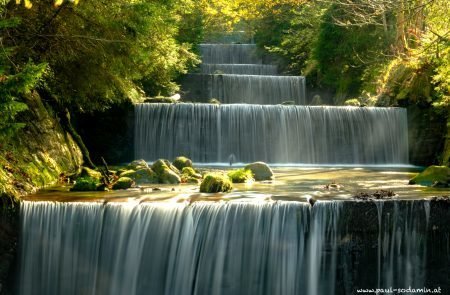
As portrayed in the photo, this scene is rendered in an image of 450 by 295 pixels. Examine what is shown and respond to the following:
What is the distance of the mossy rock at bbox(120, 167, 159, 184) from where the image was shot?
1459cm

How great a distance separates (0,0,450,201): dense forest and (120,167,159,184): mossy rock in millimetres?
1960

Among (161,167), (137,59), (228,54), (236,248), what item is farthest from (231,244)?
(228,54)

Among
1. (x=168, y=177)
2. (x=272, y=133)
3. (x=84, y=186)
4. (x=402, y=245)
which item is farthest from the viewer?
(x=272, y=133)

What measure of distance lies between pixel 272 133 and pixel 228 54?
746 inches

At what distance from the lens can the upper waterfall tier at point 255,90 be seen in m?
27.8

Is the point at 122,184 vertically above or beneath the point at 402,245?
above

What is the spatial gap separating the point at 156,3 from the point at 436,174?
697 centimetres

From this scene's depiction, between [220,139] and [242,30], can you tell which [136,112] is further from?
[242,30]

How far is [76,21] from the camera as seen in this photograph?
13.2 meters

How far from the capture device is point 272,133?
20.5 metres

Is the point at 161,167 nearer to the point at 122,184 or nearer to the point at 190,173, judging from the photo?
the point at 190,173

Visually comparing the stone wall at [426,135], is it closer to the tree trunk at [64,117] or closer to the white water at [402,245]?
the white water at [402,245]

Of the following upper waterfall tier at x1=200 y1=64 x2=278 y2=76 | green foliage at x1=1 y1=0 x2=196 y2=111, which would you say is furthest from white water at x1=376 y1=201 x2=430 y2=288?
upper waterfall tier at x1=200 y1=64 x2=278 y2=76

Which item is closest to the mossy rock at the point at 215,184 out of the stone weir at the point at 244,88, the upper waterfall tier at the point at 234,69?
the stone weir at the point at 244,88
